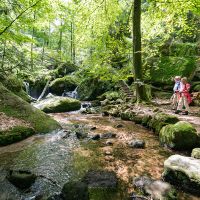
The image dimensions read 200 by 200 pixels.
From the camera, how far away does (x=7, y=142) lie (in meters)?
7.26

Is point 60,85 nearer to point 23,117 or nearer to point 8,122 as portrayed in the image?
point 23,117

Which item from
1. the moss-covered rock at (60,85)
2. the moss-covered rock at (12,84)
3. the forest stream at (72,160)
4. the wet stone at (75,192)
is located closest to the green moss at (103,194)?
the forest stream at (72,160)

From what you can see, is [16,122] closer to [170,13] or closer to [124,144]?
[124,144]

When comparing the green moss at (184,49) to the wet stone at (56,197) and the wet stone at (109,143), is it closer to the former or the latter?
the wet stone at (109,143)

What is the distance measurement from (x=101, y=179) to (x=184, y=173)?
1.64 m

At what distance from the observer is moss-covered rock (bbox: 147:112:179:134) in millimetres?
8361

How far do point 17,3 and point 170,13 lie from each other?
321 inches

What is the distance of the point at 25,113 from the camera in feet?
30.7

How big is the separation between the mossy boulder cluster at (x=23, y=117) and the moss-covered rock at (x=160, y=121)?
3.71 m

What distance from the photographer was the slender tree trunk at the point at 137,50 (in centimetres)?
1233

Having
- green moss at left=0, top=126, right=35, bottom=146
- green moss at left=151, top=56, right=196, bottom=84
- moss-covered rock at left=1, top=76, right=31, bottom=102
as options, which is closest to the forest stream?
green moss at left=0, top=126, right=35, bottom=146

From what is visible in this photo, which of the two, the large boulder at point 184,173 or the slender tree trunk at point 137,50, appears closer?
the large boulder at point 184,173

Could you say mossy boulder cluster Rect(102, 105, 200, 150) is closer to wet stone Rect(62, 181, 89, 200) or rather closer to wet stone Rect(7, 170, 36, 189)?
wet stone Rect(62, 181, 89, 200)

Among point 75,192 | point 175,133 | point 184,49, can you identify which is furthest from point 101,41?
point 75,192
